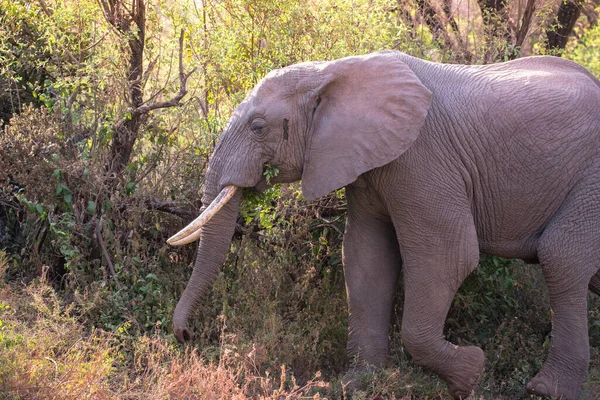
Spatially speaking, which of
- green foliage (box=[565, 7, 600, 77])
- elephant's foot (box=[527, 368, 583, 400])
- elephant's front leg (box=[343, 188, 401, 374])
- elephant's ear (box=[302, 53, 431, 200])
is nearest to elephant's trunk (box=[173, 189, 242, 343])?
elephant's ear (box=[302, 53, 431, 200])

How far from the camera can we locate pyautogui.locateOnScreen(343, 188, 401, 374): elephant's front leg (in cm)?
612

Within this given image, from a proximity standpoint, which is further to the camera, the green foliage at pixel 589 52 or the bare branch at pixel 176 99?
the green foliage at pixel 589 52

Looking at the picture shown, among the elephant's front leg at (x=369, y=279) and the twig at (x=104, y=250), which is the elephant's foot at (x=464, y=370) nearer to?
the elephant's front leg at (x=369, y=279)

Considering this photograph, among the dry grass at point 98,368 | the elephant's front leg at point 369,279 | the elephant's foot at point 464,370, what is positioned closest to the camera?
the dry grass at point 98,368

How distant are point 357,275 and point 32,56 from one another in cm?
360

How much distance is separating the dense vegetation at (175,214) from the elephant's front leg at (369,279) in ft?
0.95

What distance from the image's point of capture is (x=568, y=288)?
5879 mm

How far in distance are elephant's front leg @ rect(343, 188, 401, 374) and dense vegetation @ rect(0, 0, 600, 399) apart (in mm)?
289

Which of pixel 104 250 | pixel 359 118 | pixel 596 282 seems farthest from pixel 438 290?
pixel 104 250

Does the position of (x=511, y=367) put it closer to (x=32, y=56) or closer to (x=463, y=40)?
(x=463, y=40)

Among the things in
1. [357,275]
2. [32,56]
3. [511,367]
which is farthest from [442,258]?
[32,56]

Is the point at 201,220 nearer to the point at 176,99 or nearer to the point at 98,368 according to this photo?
the point at 98,368

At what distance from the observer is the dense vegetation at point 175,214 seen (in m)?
6.37

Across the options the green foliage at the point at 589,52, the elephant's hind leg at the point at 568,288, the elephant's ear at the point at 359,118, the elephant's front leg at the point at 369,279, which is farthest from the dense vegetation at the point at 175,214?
the green foliage at the point at 589,52
